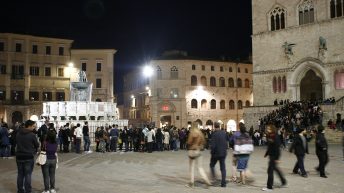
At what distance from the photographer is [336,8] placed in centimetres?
3475

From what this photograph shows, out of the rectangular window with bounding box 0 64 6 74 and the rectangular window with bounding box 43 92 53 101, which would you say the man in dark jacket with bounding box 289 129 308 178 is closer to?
the rectangular window with bounding box 43 92 53 101

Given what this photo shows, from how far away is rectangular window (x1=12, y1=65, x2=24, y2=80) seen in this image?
52000 millimetres

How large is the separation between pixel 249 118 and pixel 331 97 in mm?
8033

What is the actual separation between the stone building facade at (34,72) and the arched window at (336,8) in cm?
3172

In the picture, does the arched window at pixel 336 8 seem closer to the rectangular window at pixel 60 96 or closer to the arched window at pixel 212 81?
the arched window at pixel 212 81

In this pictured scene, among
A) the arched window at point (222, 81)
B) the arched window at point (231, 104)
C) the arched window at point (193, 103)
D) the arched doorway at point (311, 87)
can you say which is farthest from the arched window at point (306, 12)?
the arched window at point (231, 104)

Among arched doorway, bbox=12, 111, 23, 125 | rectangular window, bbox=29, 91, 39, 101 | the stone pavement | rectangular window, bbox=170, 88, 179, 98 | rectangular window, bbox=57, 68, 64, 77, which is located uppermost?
rectangular window, bbox=57, 68, 64, 77

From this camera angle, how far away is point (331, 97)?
3481 cm

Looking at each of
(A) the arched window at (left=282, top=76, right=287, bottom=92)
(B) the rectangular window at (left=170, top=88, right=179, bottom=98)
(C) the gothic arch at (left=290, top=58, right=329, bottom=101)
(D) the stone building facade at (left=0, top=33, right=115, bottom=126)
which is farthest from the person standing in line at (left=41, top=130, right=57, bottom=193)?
(B) the rectangular window at (left=170, top=88, right=179, bottom=98)

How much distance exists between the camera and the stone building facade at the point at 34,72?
51031 millimetres

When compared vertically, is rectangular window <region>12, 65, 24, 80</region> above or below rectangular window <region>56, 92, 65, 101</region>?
above

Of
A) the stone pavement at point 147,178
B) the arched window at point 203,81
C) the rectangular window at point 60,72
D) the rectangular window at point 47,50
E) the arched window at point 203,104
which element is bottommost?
the stone pavement at point 147,178

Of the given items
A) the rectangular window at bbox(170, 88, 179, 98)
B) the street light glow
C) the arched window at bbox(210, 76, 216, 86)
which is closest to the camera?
the street light glow

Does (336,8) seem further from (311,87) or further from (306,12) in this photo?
(311,87)
